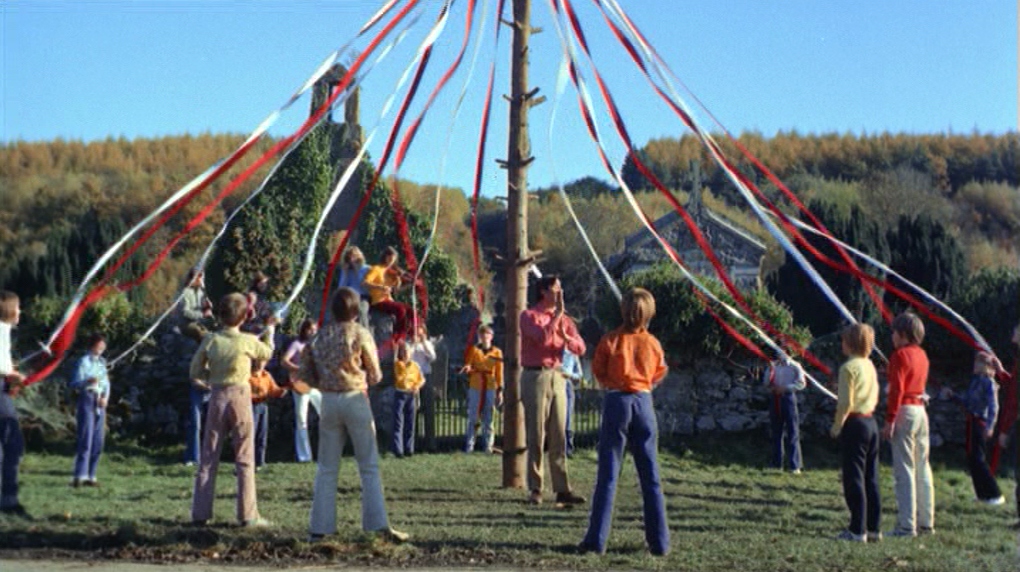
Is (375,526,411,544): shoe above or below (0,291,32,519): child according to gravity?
below

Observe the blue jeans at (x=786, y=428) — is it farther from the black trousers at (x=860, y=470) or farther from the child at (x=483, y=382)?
the black trousers at (x=860, y=470)

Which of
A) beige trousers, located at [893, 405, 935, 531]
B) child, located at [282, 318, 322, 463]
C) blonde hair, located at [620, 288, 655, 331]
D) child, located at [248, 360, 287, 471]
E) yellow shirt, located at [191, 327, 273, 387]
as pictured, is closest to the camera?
blonde hair, located at [620, 288, 655, 331]

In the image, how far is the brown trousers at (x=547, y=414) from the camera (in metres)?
8.59

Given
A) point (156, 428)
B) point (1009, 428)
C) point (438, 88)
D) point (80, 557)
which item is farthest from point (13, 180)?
point (1009, 428)

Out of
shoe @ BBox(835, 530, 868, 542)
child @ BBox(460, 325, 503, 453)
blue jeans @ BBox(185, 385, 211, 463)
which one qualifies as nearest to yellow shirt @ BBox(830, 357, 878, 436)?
shoe @ BBox(835, 530, 868, 542)

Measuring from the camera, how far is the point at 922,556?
7051 mm

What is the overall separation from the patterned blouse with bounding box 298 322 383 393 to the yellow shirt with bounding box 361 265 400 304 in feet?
10.5

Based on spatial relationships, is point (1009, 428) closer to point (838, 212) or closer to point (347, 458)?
point (347, 458)

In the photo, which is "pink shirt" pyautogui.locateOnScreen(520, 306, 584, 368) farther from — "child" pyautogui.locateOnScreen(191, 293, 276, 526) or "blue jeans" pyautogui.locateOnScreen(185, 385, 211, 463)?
"blue jeans" pyautogui.locateOnScreen(185, 385, 211, 463)

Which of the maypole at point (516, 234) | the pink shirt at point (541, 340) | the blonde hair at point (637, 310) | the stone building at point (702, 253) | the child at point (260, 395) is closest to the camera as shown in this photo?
the blonde hair at point (637, 310)

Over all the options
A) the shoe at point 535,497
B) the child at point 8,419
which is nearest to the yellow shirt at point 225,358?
the child at point 8,419

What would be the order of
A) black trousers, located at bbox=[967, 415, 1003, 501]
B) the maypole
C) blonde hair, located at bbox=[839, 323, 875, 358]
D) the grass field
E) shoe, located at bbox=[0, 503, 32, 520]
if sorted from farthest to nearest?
black trousers, located at bbox=[967, 415, 1003, 501] → the maypole → shoe, located at bbox=[0, 503, 32, 520] → blonde hair, located at bbox=[839, 323, 875, 358] → the grass field

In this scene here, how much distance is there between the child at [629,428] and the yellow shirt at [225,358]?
7.44 feet

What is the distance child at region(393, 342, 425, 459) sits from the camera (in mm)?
13219
